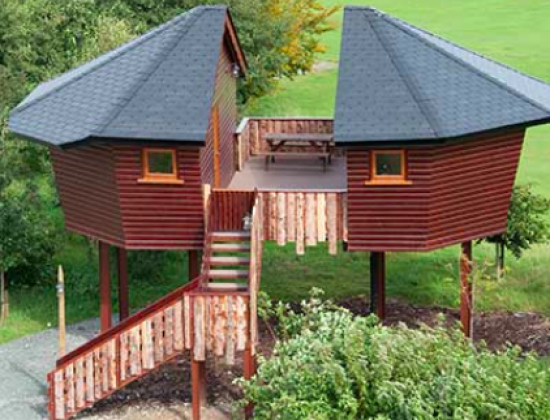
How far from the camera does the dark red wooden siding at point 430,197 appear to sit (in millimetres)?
28328

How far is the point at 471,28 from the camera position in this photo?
8562 cm

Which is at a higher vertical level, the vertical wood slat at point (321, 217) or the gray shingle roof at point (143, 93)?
the gray shingle roof at point (143, 93)

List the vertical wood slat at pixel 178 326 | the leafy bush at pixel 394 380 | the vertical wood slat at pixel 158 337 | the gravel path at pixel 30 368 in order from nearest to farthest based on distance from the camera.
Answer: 1. the leafy bush at pixel 394 380
2. the vertical wood slat at pixel 178 326
3. the vertical wood slat at pixel 158 337
4. the gravel path at pixel 30 368

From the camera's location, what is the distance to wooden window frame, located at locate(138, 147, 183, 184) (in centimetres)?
2844

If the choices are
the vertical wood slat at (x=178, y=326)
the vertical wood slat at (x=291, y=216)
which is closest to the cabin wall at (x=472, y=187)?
the vertical wood slat at (x=291, y=216)

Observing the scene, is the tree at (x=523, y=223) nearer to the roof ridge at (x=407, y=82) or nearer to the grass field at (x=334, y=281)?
the grass field at (x=334, y=281)

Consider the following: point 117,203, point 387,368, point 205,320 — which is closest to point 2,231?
point 117,203

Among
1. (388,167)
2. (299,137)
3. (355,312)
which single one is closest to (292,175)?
(299,137)

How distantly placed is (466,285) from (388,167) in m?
4.90

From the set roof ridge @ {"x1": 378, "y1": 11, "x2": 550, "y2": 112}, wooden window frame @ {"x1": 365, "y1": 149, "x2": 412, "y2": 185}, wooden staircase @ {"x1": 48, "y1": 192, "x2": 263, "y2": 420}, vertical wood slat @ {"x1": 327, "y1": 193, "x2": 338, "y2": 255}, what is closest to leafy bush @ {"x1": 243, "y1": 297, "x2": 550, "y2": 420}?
wooden staircase @ {"x1": 48, "y1": 192, "x2": 263, "y2": 420}

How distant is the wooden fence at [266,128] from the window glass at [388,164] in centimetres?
656

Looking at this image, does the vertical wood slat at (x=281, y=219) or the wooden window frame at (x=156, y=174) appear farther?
the vertical wood slat at (x=281, y=219)

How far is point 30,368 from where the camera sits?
32.9 meters

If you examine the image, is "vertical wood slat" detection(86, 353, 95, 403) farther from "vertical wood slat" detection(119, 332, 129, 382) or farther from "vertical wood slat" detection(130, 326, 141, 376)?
"vertical wood slat" detection(130, 326, 141, 376)
